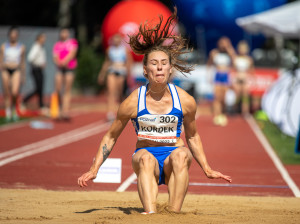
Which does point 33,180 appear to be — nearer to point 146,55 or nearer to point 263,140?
point 146,55

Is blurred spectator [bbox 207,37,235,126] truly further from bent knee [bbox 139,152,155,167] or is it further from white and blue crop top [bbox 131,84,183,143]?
bent knee [bbox 139,152,155,167]

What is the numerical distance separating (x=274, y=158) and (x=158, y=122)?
5.77m

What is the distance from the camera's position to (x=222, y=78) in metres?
18.2

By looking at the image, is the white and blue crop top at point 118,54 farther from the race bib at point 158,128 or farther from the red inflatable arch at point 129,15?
the race bib at point 158,128

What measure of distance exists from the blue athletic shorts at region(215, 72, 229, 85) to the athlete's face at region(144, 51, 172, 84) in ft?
39.3

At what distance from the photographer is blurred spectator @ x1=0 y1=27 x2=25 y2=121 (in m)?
17.2

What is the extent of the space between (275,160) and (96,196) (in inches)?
175

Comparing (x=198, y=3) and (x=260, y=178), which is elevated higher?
(x=198, y=3)

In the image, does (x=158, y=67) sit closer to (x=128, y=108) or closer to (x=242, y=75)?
(x=128, y=108)

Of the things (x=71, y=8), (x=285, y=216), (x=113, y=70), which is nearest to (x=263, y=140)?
(x=113, y=70)

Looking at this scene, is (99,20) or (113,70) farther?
(99,20)

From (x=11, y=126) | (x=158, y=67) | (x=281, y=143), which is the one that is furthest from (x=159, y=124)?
(x=11, y=126)

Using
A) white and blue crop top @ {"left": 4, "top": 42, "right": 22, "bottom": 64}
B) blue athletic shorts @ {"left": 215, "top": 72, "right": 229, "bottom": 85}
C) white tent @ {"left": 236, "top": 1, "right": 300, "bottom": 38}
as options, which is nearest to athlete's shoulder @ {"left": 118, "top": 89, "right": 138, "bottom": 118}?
white and blue crop top @ {"left": 4, "top": 42, "right": 22, "bottom": 64}

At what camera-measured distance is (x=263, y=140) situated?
14.6m
